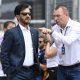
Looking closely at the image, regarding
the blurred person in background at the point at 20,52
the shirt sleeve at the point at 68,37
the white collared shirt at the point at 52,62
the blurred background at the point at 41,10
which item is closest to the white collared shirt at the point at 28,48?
the blurred person in background at the point at 20,52

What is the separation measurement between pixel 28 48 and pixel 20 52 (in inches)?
5.9

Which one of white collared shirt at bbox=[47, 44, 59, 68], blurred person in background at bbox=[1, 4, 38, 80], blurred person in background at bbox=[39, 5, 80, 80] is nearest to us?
blurred person in background at bbox=[1, 4, 38, 80]

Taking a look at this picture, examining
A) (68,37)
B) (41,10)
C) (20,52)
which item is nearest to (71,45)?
(68,37)

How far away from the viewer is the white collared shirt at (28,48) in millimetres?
6105

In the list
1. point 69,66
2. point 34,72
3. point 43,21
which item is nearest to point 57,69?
point 69,66

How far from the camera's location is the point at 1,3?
34.3 ft

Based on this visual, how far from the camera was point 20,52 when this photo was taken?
6066 millimetres

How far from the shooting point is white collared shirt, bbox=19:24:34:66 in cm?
611

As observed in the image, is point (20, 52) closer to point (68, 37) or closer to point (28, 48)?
point (28, 48)

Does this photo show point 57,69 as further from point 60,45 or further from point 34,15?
point 34,15

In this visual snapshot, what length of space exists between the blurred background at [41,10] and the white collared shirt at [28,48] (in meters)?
4.17

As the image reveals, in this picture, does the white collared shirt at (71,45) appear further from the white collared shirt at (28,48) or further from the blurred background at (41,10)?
the blurred background at (41,10)

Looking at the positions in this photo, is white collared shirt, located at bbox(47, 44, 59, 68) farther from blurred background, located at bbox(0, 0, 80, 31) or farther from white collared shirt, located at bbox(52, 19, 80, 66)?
blurred background, located at bbox(0, 0, 80, 31)

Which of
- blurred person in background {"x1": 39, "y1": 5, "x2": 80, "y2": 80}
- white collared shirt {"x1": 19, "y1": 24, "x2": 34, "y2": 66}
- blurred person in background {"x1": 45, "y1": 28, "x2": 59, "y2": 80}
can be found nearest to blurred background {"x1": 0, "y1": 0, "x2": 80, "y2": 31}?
blurred person in background {"x1": 45, "y1": 28, "x2": 59, "y2": 80}
